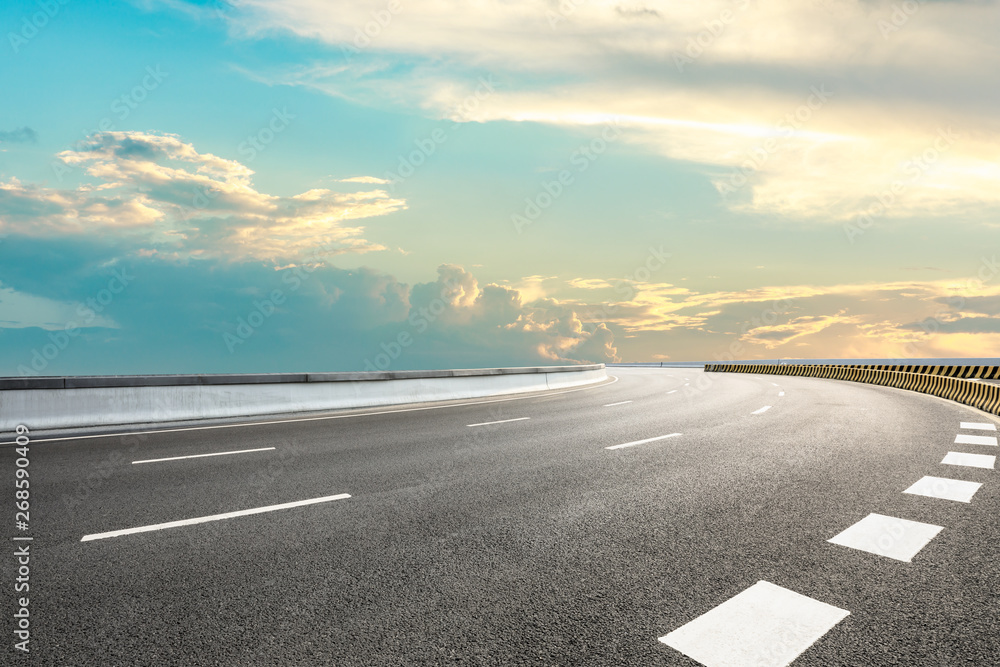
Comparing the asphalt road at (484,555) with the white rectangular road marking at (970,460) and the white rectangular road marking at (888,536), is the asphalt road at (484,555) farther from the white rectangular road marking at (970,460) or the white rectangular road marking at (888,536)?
the white rectangular road marking at (970,460)

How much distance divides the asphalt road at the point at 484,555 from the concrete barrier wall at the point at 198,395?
313cm

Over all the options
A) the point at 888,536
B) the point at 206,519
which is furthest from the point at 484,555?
the point at 888,536

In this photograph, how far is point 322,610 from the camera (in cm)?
355

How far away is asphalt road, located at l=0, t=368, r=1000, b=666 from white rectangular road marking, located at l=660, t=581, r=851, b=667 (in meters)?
0.07

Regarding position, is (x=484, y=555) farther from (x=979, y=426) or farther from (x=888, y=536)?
(x=979, y=426)

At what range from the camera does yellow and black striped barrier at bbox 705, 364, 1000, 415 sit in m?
17.3

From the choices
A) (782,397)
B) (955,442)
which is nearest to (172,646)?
(955,442)

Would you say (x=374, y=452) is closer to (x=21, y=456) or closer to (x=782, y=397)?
(x=21, y=456)

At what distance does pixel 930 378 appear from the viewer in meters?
24.7

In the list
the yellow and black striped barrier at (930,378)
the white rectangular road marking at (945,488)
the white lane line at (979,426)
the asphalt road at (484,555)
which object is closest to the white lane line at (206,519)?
the asphalt road at (484,555)

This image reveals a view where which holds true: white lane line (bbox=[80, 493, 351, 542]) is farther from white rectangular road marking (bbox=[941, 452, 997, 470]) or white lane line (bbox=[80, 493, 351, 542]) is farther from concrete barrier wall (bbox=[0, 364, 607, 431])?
concrete barrier wall (bbox=[0, 364, 607, 431])

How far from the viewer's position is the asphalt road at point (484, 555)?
10.6ft

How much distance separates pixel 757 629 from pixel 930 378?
88.0 ft

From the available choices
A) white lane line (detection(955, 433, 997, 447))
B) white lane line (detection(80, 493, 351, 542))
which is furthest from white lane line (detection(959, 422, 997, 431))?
white lane line (detection(80, 493, 351, 542))
